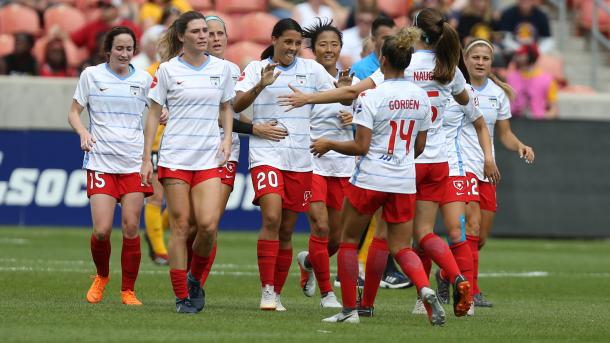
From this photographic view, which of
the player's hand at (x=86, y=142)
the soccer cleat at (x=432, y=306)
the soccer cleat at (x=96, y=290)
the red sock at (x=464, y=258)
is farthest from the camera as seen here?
the red sock at (x=464, y=258)

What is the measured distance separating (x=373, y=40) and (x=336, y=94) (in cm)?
330

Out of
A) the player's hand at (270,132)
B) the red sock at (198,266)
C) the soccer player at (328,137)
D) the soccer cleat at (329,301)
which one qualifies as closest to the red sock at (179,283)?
the red sock at (198,266)

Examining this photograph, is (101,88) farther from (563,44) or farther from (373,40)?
(563,44)

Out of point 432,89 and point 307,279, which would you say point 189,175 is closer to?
point 432,89

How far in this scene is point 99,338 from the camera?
9.28m

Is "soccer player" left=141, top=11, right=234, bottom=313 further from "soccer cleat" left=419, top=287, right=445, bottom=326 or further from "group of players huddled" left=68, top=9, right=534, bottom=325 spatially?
"soccer cleat" left=419, top=287, right=445, bottom=326

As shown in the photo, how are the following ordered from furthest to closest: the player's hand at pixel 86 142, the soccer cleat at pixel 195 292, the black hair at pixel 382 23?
the black hair at pixel 382 23 < the player's hand at pixel 86 142 < the soccer cleat at pixel 195 292

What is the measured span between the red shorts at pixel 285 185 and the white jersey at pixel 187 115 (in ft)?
1.71

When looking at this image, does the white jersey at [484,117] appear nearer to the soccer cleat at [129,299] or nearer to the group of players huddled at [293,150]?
the group of players huddled at [293,150]

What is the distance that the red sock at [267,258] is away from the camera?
463 inches

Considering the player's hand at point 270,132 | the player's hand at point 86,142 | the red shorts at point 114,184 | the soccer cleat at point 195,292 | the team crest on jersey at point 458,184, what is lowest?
the soccer cleat at point 195,292

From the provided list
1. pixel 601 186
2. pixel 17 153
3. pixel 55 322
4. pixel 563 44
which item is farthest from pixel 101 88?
pixel 563 44

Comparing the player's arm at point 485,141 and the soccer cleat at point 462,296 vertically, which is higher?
the player's arm at point 485,141

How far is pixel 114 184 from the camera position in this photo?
1194 centimetres
